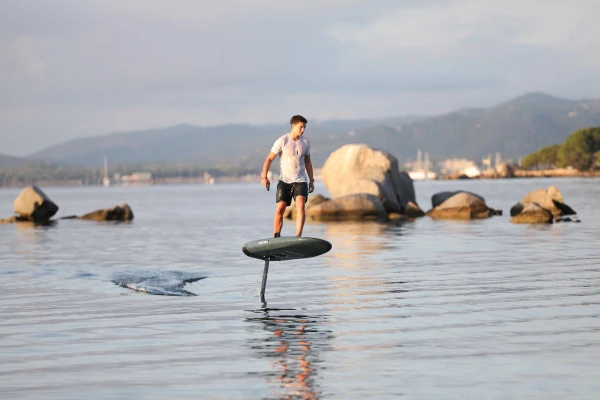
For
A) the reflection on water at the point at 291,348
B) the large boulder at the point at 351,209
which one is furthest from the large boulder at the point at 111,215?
the reflection on water at the point at 291,348

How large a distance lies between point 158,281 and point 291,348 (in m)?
8.88

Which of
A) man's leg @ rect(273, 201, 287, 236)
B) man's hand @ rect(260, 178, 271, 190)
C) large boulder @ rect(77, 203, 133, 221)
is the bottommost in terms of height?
large boulder @ rect(77, 203, 133, 221)

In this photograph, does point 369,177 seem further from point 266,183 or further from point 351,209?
point 266,183

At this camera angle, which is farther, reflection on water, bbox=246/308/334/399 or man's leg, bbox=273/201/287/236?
man's leg, bbox=273/201/287/236

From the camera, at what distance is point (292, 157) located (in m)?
16.4

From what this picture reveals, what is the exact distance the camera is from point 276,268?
22.4 m

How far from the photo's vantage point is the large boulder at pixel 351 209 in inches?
1905

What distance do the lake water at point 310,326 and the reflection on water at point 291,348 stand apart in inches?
0.9

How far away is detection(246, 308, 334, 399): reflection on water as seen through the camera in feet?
30.3

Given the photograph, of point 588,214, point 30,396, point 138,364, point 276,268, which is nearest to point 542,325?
point 138,364

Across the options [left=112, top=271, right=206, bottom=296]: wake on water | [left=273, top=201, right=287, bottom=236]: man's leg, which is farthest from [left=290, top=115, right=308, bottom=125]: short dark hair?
[left=112, top=271, right=206, bottom=296]: wake on water

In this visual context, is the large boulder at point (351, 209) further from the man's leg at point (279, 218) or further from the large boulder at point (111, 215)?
the man's leg at point (279, 218)

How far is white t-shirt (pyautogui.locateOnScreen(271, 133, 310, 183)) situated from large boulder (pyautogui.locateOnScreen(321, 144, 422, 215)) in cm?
3356

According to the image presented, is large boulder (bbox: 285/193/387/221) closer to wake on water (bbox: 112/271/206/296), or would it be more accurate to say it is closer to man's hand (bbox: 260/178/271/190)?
wake on water (bbox: 112/271/206/296)
